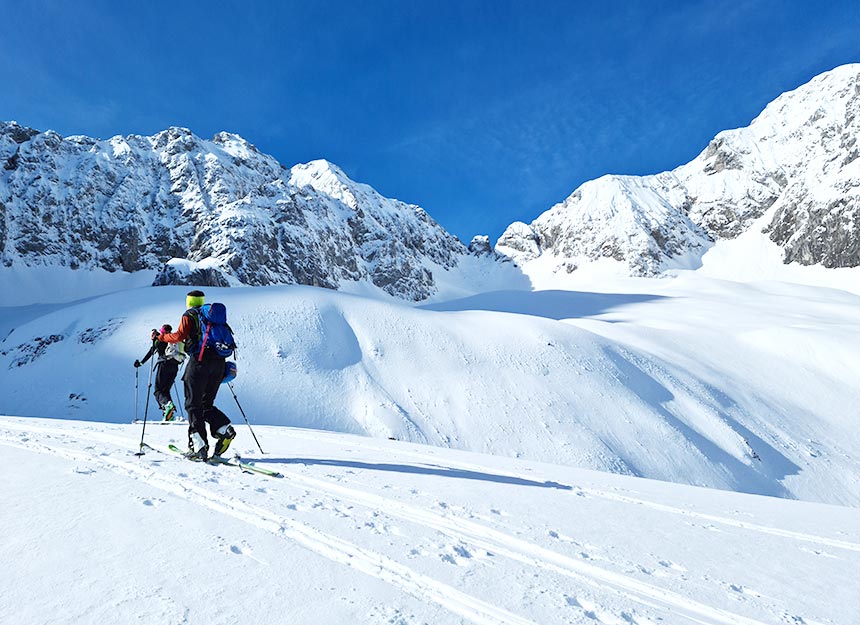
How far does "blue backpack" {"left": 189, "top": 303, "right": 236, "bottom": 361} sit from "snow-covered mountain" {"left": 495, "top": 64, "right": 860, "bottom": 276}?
152 m

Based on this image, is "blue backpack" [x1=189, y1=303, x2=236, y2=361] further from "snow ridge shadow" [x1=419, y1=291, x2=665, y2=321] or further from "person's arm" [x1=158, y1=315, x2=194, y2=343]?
"snow ridge shadow" [x1=419, y1=291, x2=665, y2=321]

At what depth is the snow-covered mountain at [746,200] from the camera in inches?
5010

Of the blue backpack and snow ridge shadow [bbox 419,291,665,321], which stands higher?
snow ridge shadow [bbox 419,291,665,321]

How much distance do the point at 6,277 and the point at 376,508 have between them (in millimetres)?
146955

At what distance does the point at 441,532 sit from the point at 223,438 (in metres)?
4.13

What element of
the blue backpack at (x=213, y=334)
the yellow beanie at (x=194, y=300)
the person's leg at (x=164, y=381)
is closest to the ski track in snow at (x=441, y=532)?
the blue backpack at (x=213, y=334)

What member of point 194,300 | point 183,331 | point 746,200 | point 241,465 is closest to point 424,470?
point 241,465

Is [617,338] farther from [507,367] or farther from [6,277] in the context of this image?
[6,277]

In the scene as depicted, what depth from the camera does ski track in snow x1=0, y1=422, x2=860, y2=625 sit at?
334 cm

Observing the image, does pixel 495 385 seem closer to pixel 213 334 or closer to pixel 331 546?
pixel 213 334

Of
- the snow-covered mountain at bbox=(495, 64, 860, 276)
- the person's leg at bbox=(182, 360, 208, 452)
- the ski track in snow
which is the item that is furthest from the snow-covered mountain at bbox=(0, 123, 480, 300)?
the ski track in snow

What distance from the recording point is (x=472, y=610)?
3125 mm

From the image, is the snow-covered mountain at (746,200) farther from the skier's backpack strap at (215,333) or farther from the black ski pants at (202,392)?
the black ski pants at (202,392)

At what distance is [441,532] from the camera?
4.63 metres
